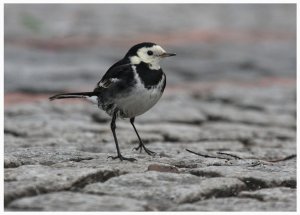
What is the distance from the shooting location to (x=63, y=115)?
8.09 meters

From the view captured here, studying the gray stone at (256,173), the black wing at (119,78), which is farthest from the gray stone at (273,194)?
the black wing at (119,78)

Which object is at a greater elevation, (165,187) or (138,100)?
A: (138,100)

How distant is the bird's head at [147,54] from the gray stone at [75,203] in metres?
1.35

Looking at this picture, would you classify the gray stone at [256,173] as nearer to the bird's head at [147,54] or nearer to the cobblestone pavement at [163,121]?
the cobblestone pavement at [163,121]

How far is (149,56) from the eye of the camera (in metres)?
4.94

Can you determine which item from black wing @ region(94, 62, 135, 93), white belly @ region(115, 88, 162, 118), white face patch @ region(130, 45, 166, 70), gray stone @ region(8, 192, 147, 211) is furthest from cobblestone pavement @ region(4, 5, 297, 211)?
white face patch @ region(130, 45, 166, 70)

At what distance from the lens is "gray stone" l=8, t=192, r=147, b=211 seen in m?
3.58

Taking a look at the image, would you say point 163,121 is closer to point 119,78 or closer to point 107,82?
point 107,82

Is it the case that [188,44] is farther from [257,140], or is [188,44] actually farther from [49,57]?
[257,140]

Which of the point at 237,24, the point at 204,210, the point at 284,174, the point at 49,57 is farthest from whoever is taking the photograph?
the point at 237,24

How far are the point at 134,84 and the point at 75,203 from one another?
128 centimetres

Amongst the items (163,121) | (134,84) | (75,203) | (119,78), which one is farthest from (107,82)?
(163,121)

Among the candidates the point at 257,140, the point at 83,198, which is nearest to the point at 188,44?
the point at 257,140

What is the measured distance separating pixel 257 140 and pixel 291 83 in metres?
4.92
